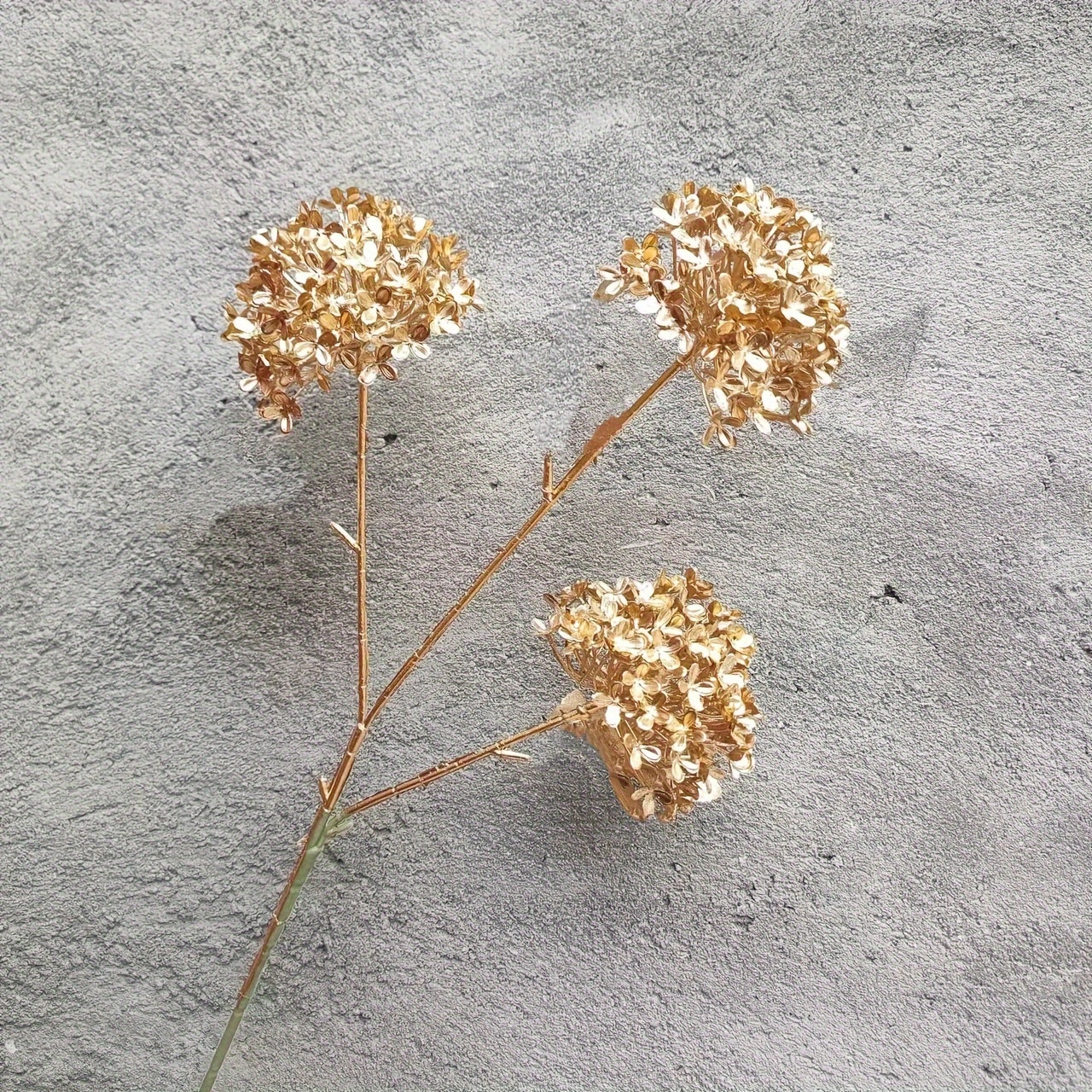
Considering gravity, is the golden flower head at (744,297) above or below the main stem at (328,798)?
above

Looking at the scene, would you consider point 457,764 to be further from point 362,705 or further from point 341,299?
point 341,299

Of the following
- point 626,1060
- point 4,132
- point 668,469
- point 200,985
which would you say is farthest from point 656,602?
point 4,132

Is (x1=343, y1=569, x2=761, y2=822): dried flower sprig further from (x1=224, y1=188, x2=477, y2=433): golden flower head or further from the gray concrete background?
(x1=224, y1=188, x2=477, y2=433): golden flower head

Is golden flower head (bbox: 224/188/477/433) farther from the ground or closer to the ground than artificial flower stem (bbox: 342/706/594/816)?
farther from the ground

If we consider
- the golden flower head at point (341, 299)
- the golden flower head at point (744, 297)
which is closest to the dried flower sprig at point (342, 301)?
the golden flower head at point (341, 299)

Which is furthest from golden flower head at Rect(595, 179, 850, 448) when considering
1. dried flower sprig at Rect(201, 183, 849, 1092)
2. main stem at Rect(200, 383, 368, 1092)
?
main stem at Rect(200, 383, 368, 1092)

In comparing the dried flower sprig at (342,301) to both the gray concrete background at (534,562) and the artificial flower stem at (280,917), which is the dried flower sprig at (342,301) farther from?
the gray concrete background at (534,562)
